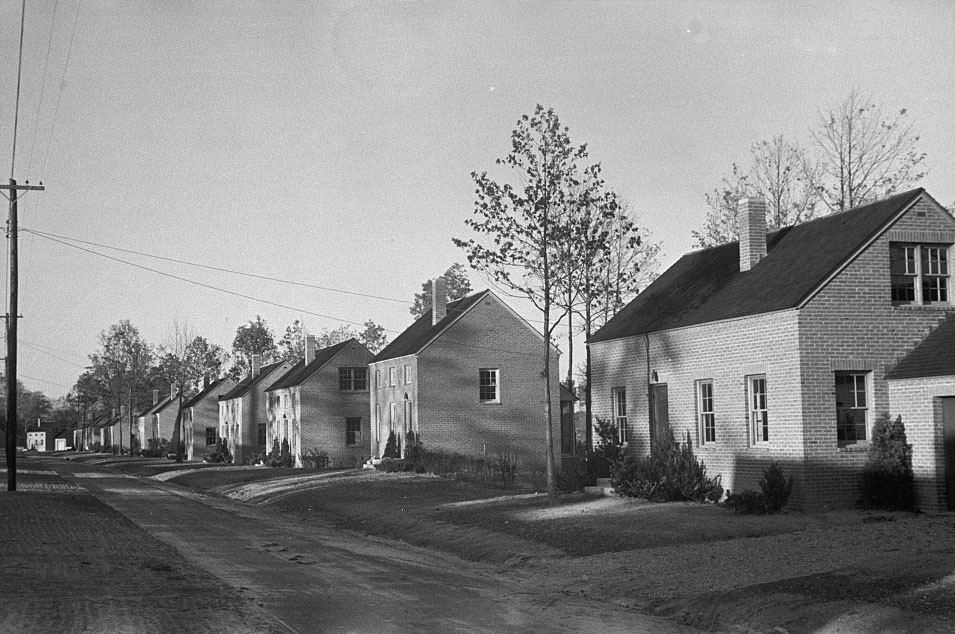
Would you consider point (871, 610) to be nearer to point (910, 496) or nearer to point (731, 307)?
point (910, 496)

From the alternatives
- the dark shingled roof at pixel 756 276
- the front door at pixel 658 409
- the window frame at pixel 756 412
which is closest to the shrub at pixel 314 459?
the dark shingled roof at pixel 756 276

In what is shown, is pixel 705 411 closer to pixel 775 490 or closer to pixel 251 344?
pixel 775 490

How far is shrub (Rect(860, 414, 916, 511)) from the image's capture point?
2123 centimetres

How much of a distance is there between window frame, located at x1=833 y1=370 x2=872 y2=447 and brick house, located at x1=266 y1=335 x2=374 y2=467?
134ft

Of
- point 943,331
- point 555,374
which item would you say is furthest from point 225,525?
point 555,374

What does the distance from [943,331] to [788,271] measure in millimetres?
3698

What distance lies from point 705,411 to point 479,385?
23.7 metres

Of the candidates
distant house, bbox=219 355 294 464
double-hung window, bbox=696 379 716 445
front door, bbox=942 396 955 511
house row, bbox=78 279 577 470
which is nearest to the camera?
front door, bbox=942 396 955 511

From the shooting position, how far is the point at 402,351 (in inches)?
2020

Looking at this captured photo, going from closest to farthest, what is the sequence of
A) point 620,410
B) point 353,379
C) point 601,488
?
point 601,488
point 620,410
point 353,379

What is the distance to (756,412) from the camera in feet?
77.7

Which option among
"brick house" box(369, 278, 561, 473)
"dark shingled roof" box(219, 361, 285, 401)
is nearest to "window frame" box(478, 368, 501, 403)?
"brick house" box(369, 278, 561, 473)

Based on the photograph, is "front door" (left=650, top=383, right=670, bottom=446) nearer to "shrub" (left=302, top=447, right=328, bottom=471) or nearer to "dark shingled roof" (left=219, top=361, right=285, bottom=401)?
"shrub" (left=302, top=447, right=328, bottom=471)

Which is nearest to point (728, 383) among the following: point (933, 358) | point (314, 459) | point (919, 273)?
point (933, 358)
